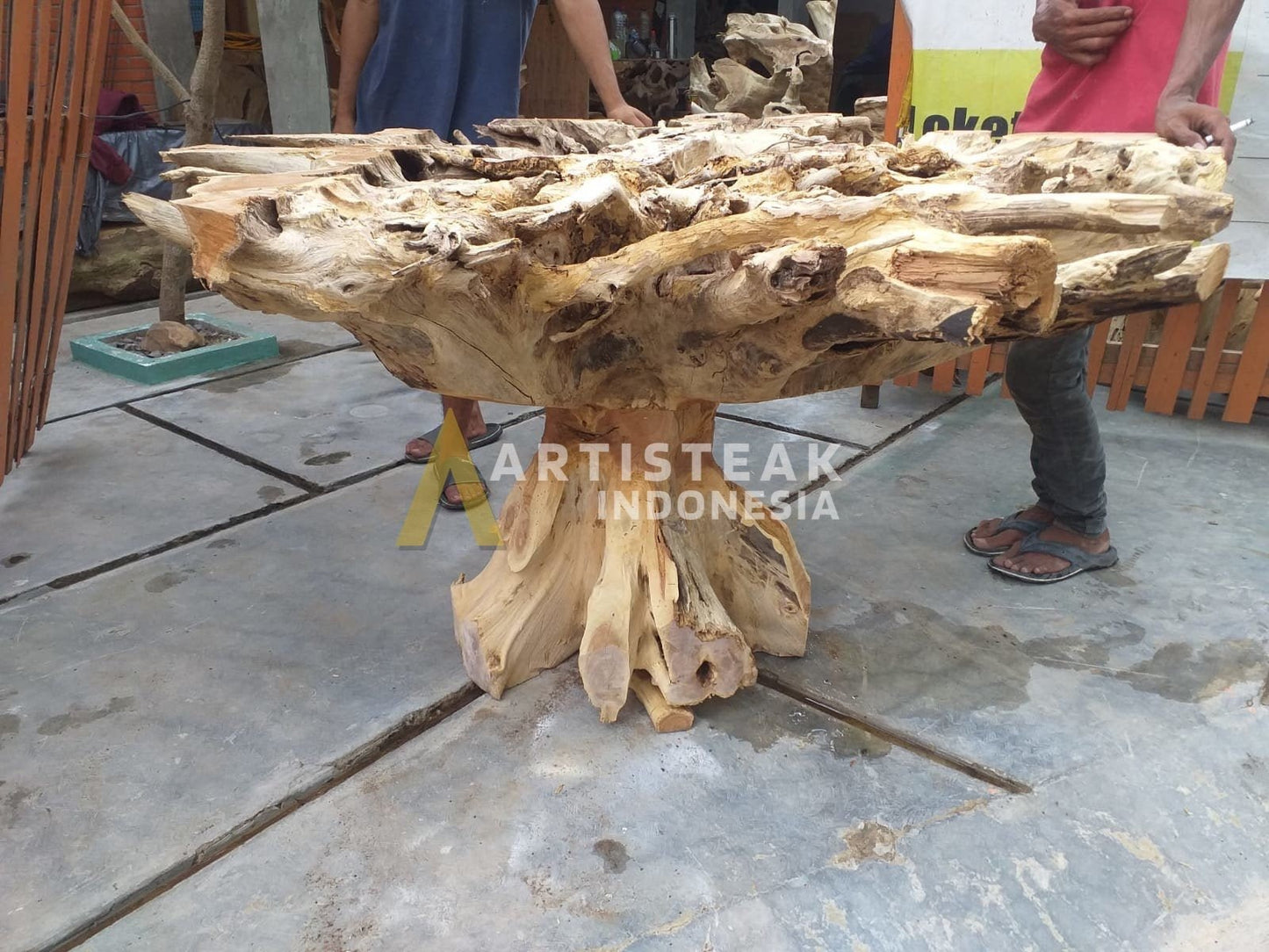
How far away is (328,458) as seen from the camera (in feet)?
8.84

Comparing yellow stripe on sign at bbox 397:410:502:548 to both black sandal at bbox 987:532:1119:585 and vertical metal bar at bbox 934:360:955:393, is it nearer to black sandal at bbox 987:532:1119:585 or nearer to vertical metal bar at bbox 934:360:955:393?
black sandal at bbox 987:532:1119:585

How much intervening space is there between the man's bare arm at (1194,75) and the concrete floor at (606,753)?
96 centimetres

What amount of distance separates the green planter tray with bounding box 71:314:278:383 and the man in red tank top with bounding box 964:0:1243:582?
279 cm

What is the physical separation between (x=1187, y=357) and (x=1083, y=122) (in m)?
1.43

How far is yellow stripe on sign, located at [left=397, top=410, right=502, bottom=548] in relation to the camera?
224cm

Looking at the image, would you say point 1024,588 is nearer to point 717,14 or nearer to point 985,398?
point 985,398

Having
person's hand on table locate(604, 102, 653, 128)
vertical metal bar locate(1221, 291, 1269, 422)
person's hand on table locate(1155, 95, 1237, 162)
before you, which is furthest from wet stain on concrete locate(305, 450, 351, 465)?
vertical metal bar locate(1221, 291, 1269, 422)

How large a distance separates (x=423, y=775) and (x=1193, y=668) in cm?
145

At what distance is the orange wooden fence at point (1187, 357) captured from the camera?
2859 mm

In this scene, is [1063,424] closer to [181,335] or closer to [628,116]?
[628,116]

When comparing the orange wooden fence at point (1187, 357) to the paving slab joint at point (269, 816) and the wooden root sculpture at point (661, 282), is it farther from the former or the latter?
the paving slab joint at point (269, 816)

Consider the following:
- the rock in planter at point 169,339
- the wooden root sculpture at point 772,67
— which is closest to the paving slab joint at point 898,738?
the rock in planter at point 169,339

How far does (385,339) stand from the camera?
1.23m

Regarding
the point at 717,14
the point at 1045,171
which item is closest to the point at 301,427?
the point at 1045,171
